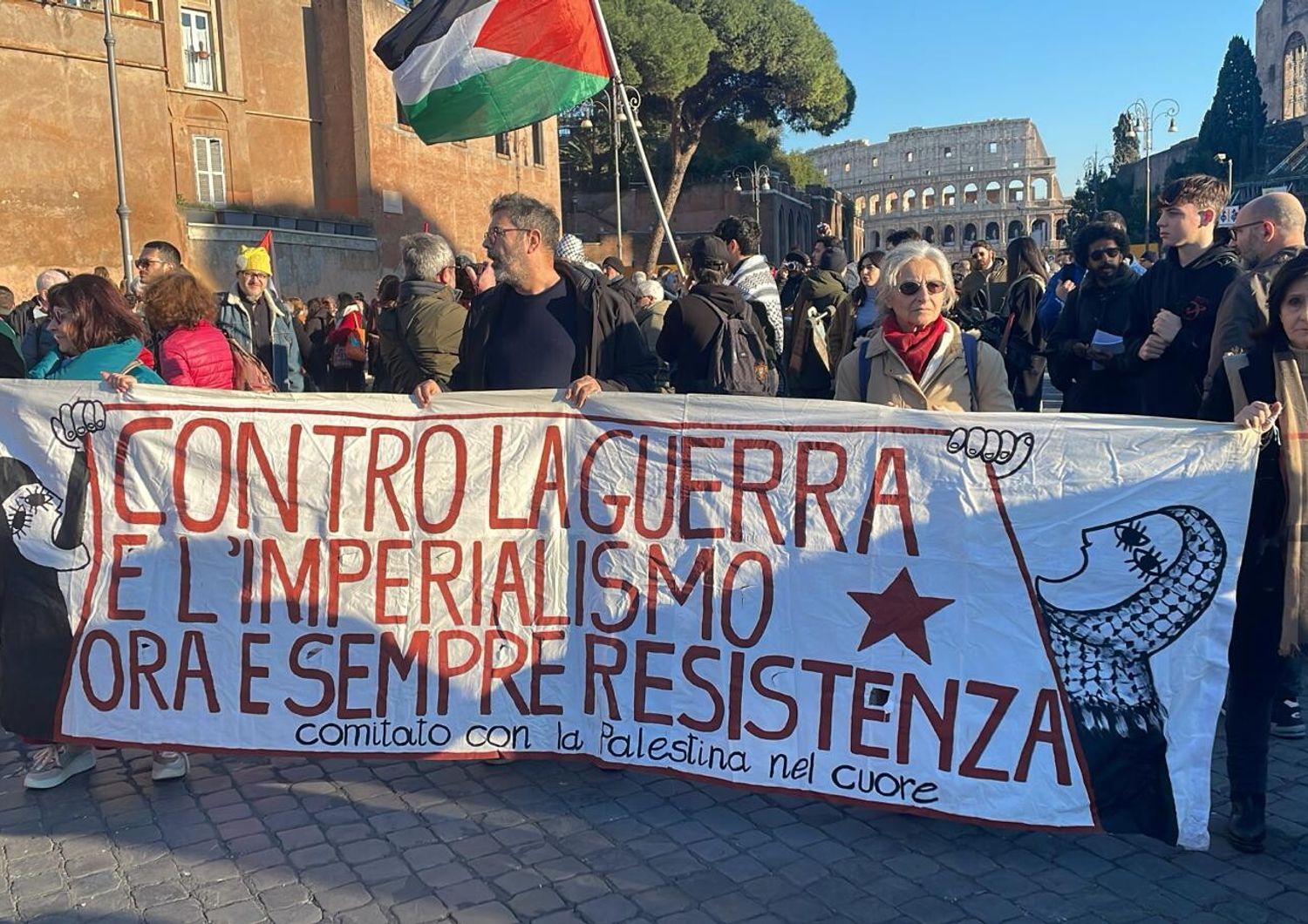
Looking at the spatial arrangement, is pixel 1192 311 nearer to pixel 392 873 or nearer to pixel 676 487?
pixel 676 487

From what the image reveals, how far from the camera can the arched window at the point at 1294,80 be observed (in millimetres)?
87062

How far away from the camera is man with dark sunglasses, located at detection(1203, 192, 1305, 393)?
407 centimetres

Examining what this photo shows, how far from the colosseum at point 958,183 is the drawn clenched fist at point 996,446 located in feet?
438

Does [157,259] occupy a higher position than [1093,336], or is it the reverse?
[157,259]

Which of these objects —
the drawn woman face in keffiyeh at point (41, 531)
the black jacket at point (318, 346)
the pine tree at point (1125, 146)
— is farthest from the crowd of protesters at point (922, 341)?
the pine tree at point (1125, 146)

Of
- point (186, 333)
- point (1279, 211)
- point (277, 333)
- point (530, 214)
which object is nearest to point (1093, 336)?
point (1279, 211)

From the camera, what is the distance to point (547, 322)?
14.2ft

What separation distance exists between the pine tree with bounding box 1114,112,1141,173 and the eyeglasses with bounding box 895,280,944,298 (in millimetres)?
82448

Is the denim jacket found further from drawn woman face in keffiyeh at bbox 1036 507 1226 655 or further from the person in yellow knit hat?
drawn woman face in keffiyeh at bbox 1036 507 1226 655

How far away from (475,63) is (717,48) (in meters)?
44.2

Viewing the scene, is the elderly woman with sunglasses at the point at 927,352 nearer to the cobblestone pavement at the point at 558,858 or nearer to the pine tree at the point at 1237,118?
the cobblestone pavement at the point at 558,858

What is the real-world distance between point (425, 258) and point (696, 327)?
4.62 feet

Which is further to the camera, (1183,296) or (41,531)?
(1183,296)

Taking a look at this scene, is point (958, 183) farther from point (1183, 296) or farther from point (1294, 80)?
point (1183, 296)
